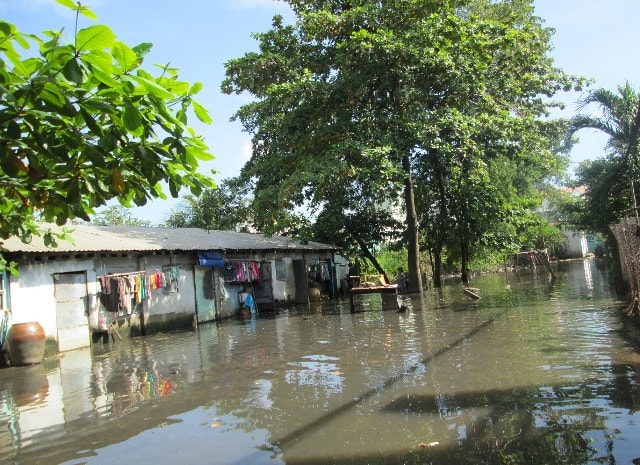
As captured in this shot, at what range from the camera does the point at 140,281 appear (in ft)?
49.2

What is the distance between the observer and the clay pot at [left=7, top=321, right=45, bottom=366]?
11.3 meters

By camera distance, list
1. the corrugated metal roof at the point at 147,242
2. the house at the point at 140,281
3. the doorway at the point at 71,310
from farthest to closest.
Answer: the doorway at the point at 71,310 < the corrugated metal roof at the point at 147,242 < the house at the point at 140,281

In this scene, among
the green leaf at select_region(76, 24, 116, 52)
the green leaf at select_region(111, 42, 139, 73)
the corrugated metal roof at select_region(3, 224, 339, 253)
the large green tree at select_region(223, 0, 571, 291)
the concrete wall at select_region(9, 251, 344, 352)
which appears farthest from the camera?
the large green tree at select_region(223, 0, 571, 291)

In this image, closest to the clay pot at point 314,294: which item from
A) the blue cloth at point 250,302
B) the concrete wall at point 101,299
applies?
the concrete wall at point 101,299

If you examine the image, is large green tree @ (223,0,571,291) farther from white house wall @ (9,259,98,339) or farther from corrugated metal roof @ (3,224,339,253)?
white house wall @ (9,259,98,339)

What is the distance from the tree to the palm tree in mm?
12672

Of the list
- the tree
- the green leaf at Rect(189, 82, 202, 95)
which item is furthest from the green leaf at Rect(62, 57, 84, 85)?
the green leaf at Rect(189, 82, 202, 95)

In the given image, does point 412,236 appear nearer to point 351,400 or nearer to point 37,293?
point 37,293

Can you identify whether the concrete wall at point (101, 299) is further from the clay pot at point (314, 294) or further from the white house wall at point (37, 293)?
the clay pot at point (314, 294)

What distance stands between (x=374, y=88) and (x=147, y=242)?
10.1 m

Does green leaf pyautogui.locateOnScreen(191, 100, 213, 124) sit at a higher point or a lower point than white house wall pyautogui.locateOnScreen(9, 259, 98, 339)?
higher

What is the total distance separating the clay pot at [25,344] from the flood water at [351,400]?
1.04 ft

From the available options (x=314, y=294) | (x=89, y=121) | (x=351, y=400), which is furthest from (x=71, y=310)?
(x=314, y=294)

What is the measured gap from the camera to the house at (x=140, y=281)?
41.7 feet
